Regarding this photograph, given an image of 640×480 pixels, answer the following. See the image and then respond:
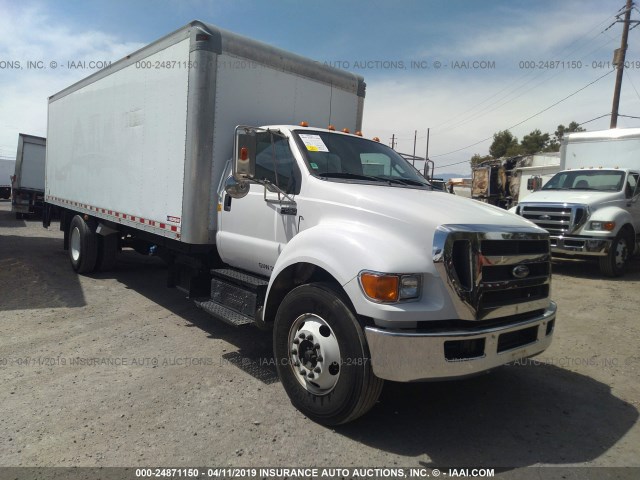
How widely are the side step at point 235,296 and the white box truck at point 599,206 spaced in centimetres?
738

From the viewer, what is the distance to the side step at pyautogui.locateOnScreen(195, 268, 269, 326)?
425 centimetres

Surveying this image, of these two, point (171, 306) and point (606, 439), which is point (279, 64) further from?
point (606, 439)

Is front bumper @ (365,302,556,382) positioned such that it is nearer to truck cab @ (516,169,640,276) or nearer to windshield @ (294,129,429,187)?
windshield @ (294,129,429,187)

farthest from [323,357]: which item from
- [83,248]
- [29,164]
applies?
[29,164]

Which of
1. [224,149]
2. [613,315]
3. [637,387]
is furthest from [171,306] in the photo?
[613,315]

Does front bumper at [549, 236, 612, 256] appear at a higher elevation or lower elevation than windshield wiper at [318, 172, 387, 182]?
lower

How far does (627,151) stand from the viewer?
11.2m

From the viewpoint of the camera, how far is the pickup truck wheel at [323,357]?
10.1ft

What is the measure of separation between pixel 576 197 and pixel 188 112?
8.34m

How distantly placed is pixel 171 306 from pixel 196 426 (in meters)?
3.44

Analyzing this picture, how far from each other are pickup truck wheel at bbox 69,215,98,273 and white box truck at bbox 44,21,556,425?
3.64 feet

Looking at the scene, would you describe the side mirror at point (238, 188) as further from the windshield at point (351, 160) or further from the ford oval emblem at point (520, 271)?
the ford oval emblem at point (520, 271)

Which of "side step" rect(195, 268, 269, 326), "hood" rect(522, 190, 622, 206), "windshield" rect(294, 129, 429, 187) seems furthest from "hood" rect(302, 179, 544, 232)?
"hood" rect(522, 190, 622, 206)

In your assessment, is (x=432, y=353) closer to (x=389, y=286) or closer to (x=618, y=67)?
(x=389, y=286)
